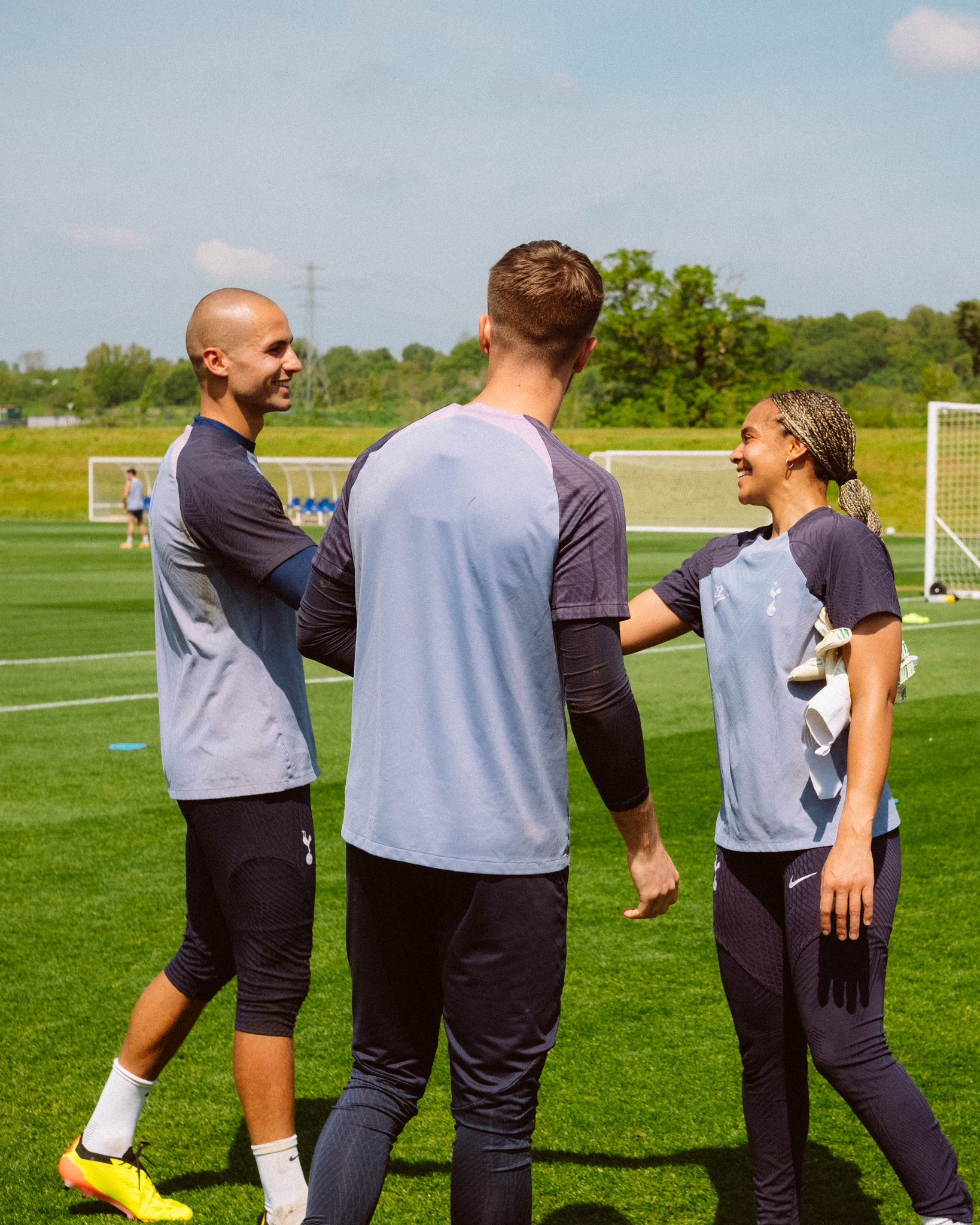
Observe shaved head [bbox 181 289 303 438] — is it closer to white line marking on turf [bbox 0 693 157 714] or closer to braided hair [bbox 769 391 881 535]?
braided hair [bbox 769 391 881 535]

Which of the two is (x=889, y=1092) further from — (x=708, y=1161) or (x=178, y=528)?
(x=178, y=528)

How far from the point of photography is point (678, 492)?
4784 centimetres

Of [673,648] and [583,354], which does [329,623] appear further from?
[673,648]

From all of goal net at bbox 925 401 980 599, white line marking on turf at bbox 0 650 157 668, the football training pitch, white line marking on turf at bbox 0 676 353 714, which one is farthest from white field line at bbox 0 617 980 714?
goal net at bbox 925 401 980 599

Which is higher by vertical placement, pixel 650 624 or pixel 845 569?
pixel 845 569

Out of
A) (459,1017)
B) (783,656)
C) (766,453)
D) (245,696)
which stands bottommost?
(459,1017)

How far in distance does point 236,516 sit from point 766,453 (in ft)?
3.73

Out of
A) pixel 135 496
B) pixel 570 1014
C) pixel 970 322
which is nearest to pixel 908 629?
pixel 570 1014

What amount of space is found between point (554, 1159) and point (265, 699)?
1.50 m

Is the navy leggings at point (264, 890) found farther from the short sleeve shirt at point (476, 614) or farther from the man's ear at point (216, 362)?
the man's ear at point (216, 362)

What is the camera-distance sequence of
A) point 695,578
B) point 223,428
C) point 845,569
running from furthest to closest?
point 223,428 → point 695,578 → point 845,569

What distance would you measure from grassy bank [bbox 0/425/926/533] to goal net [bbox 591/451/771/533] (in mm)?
4838

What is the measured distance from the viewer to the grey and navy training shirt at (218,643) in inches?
122

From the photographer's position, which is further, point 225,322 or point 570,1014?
point 570,1014
